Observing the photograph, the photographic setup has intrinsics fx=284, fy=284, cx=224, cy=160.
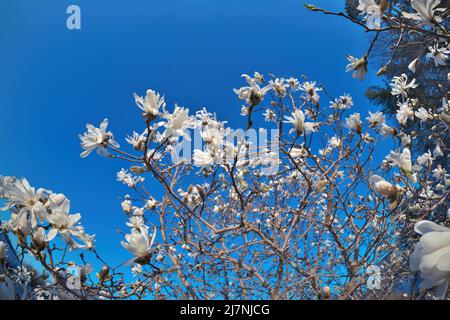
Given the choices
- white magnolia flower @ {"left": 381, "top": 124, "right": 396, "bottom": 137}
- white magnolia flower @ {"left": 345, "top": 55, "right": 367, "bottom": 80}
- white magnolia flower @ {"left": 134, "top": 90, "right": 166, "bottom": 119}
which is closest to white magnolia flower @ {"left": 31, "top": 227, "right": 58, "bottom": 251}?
white magnolia flower @ {"left": 134, "top": 90, "right": 166, "bottom": 119}

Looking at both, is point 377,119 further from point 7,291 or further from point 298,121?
point 7,291

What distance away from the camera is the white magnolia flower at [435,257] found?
0.35m

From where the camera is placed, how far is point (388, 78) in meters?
6.13

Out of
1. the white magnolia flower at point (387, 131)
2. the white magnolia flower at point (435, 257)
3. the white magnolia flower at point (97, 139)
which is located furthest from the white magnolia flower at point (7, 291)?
the white magnolia flower at point (387, 131)

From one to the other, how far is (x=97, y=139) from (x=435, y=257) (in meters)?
0.81

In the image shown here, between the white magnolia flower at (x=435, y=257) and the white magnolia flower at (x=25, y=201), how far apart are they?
779 millimetres

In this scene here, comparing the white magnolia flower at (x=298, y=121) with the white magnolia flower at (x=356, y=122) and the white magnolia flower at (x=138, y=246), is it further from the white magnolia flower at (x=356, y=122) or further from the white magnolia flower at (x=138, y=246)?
the white magnolia flower at (x=138, y=246)

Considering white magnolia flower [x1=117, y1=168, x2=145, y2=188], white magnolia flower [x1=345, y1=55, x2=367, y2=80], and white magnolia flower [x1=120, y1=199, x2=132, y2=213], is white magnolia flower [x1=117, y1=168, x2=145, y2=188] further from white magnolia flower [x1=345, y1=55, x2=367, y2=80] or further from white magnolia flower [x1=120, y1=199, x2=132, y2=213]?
white magnolia flower [x1=345, y1=55, x2=367, y2=80]

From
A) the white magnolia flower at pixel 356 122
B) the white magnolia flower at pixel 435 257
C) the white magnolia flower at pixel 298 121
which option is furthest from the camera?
the white magnolia flower at pixel 356 122

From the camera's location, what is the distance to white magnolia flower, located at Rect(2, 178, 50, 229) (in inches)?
28.0

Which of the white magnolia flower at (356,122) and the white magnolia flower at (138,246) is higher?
the white magnolia flower at (356,122)

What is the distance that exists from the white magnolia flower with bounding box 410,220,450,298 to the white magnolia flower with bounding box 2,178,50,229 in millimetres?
779

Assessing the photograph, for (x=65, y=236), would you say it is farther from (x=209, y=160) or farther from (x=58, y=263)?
(x=209, y=160)
